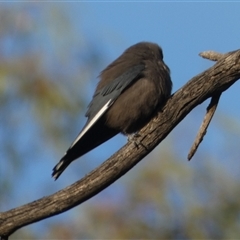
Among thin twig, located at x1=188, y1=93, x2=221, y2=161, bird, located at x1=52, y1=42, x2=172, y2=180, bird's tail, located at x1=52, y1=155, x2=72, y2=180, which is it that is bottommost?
thin twig, located at x1=188, y1=93, x2=221, y2=161

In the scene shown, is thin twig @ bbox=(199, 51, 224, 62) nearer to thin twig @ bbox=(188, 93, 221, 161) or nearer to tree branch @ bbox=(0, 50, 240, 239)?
tree branch @ bbox=(0, 50, 240, 239)

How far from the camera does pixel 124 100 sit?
5293 mm

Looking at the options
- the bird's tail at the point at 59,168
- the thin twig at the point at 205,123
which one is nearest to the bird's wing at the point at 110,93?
the bird's tail at the point at 59,168

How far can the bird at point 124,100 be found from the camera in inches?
200

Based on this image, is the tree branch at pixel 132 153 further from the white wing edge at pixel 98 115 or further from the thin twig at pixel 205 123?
the white wing edge at pixel 98 115

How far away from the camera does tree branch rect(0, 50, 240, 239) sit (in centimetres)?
432

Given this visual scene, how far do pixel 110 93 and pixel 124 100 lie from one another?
0.12m

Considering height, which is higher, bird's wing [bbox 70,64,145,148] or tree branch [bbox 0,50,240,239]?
bird's wing [bbox 70,64,145,148]

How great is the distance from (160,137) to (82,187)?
61 cm

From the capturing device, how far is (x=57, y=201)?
4.36 metres

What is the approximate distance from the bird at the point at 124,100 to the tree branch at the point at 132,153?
397mm

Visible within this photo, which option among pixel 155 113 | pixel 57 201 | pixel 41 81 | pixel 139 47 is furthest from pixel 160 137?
pixel 41 81

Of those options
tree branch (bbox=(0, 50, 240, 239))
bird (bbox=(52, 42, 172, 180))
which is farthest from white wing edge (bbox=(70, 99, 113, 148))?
tree branch (bbox=(0, 50, 240, 239))

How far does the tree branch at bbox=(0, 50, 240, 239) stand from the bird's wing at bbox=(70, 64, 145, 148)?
1.96ft
